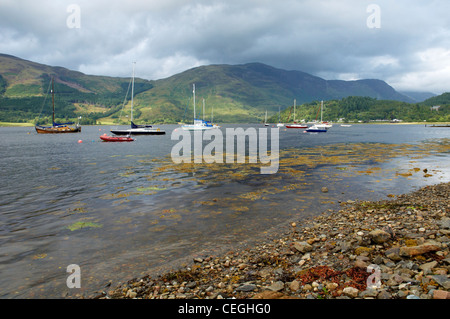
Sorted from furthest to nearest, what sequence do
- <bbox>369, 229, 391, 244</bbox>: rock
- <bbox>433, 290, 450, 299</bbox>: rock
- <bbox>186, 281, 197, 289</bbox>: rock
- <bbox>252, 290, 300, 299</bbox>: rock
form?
<bbox>369, 229, 391, 244</bbox>: rock
<bbox>186, 281, 197, 289</bbox>: rock
<bbox>252, 290, 300, 299</bbox>: rock
<bbox>433, 290, 450, 299</bbox>: rock

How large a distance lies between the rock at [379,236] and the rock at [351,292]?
14.3 feet

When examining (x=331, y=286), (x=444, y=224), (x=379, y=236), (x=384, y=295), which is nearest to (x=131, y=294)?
(x=331, y=286)

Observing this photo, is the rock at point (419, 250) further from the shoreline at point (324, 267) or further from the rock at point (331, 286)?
the rock at point (331, 286)

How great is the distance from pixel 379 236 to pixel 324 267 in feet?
11.1

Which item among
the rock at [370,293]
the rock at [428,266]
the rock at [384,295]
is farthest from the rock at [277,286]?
the rock at [428,266]

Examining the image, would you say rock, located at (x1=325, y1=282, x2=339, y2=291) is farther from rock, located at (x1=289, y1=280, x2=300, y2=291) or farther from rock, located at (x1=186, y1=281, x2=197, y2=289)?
rock, located at (x1=186, y1=281, x2=197, y2=289)

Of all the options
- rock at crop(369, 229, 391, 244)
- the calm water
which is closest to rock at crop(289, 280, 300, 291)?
rock at crop(369, 229, 391, 244)

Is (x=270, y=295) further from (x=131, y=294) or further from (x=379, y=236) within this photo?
(x=379, y=236)

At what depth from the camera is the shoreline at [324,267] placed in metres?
7.95

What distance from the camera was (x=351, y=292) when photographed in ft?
25.1

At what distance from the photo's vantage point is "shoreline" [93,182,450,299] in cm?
795
